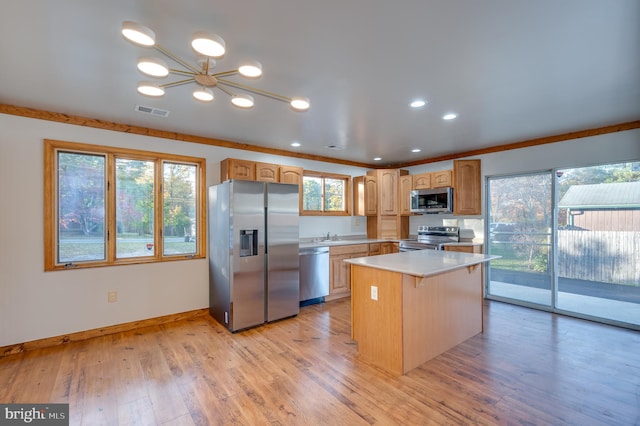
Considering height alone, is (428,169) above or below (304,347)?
above

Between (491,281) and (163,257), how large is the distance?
518cm

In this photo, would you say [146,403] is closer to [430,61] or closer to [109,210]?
[109,210]

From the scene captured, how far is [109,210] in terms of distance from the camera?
3.61 meters

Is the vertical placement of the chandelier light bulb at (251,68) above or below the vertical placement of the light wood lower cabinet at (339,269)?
above

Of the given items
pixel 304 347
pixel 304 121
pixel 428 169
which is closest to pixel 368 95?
pixel 304 121

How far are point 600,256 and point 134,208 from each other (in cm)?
626

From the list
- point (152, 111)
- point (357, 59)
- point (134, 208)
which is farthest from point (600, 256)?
point (134, 208)

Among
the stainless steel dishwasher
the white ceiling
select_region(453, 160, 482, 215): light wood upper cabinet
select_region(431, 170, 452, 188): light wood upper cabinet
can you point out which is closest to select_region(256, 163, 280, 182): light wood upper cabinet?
the white ceiling

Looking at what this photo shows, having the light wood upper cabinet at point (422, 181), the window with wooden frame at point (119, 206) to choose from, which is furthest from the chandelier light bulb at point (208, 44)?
the light wood upper cabinet at point (422, 181)

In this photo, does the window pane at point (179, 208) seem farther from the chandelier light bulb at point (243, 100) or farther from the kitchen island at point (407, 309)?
the kitchen island at point (407, 309)

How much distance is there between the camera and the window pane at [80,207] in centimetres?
337

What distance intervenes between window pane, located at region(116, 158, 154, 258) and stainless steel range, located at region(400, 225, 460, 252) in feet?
13.8

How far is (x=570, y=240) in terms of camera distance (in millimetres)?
4227

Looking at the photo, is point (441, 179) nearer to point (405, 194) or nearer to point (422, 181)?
point (422, 181)
